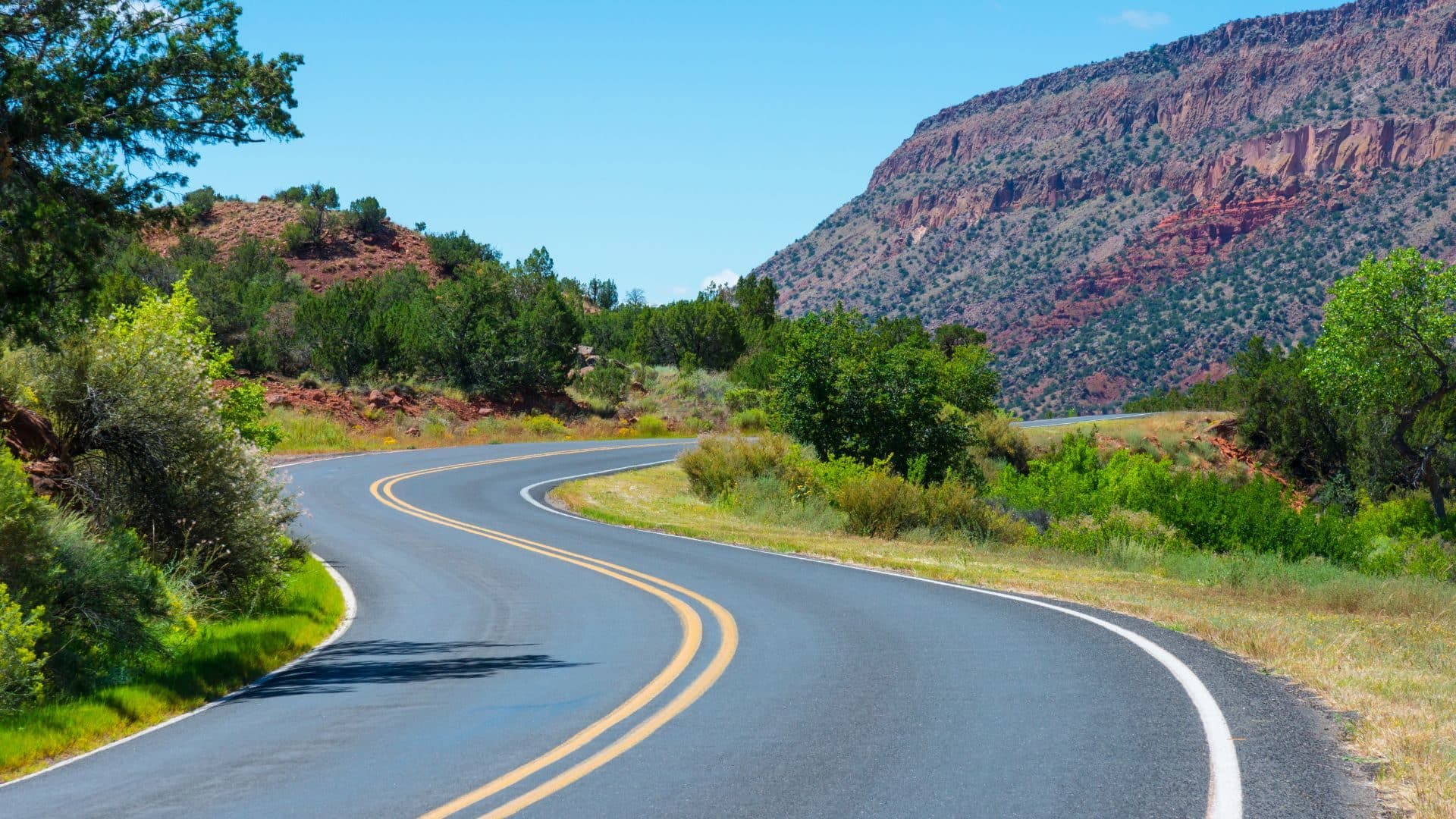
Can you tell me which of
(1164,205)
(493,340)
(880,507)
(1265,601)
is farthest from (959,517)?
(1164,205)

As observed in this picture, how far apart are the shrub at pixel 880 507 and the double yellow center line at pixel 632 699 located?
24.1 feet

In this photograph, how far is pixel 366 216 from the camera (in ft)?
264

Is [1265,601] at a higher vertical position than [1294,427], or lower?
lower

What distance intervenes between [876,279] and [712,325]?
8412 centimetres

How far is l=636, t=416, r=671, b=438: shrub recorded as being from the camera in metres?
49.2

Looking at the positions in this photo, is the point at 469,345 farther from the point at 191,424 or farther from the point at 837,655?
the point at 837,655

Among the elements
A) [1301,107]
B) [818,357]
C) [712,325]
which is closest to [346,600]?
[818,357]

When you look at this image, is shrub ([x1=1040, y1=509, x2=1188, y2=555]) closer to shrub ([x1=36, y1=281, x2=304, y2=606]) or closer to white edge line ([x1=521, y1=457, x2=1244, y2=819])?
white edge line ([x1=521, y1=457, x2=1244, y2=819])

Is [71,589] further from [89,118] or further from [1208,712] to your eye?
[1208,712]

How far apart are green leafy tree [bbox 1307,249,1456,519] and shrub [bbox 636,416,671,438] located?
77.2 ft

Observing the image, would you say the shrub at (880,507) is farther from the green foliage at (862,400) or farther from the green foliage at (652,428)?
the green foliage at (652,428)

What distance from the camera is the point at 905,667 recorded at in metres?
9.28

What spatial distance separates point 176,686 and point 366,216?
74990 millimetres

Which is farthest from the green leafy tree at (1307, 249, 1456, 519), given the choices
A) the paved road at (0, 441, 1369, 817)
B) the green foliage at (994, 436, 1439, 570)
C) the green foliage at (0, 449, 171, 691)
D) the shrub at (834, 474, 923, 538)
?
the green foliage at (0, 449, 171, 691)
